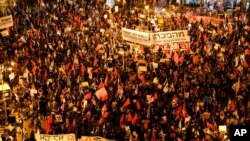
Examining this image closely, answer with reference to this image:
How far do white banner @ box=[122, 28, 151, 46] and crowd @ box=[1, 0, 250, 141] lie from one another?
1.41 meters

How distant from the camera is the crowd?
47.4ft

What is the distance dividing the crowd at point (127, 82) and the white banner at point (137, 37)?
1.41 meters

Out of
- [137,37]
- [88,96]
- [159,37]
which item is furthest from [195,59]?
[88,96]

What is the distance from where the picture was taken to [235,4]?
3800 centimetres

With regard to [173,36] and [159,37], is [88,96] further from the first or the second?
[173,36]

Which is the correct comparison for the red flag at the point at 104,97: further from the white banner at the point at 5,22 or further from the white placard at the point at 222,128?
the white banner at the point at 5,22

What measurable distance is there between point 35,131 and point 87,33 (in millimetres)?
10757

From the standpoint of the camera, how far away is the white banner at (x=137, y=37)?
651 inches

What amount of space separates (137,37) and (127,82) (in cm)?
181

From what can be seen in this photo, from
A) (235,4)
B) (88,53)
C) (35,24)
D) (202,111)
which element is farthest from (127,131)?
(235,4)

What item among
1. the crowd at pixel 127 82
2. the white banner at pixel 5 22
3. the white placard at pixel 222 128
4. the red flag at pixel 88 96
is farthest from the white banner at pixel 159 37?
the white banner at pixel 5 22

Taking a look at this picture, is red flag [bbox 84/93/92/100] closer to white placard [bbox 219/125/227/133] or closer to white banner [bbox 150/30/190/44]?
white banner [bbox 150/30/190/44]

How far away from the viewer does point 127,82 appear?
1727cm

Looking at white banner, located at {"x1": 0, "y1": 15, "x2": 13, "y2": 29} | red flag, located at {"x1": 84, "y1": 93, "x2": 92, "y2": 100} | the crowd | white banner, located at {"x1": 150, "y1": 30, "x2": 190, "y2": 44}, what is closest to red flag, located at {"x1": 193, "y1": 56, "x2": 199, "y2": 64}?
the crowd
